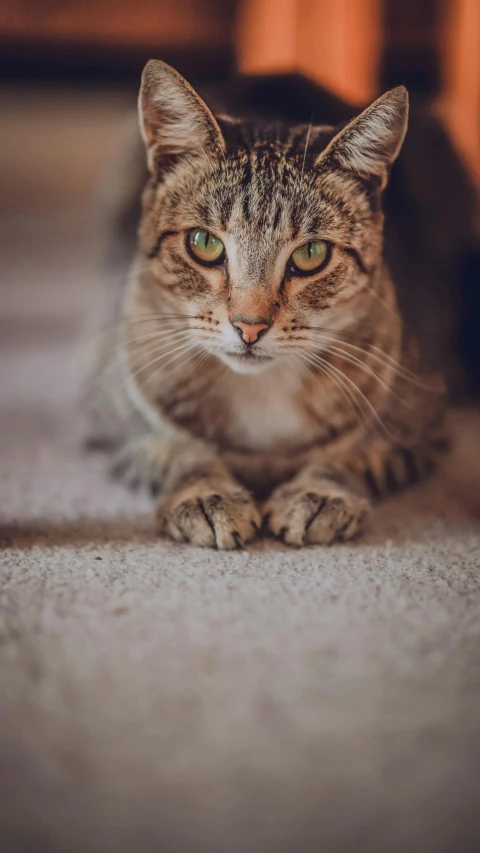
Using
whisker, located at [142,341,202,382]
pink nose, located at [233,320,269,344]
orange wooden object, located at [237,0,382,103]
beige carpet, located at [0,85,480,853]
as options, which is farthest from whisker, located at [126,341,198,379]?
orange wooden object, located at [237,0,382,103]

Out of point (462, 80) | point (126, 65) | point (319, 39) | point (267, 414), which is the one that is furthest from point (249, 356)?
point (126, 65)

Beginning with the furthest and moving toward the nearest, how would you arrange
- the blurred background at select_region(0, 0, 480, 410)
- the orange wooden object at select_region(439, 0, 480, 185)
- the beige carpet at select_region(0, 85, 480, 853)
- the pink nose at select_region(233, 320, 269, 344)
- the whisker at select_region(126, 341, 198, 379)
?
1. the blurred background at select_region(0, 0, 480, 410)
2. the orange wooden object at select_region(439, 0, 480, 185)
3. the whisker at select_region(126, 341, 198, 379)
4. the pink nose at select_region(233, 320, 269, 344)
5. the beige carpet at select_region(0, 85, 480, 853)

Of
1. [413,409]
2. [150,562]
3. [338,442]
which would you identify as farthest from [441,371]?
[150,562]

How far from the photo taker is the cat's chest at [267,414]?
1.07 m

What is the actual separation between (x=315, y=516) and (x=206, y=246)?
15.7 inches

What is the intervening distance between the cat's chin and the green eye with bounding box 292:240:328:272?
0.45 feet

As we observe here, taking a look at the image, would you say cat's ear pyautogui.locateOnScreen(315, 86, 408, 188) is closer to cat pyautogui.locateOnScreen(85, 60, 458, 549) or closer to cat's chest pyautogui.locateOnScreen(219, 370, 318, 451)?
cat pyautogui.locateOnScreen(85, 60, 458, 549)

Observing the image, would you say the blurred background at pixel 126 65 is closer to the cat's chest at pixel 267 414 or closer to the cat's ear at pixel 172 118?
the cat's ear at pixel 172 118

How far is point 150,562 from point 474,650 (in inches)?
14.9

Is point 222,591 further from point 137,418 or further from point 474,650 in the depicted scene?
point 137,418

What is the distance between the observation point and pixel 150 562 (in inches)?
33.4

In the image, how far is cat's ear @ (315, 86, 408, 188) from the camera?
933 millimetres

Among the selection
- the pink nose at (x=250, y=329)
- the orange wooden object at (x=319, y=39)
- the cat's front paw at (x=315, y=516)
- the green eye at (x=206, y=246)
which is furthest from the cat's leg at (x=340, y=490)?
the orange wooden object at (x=319, y=39)

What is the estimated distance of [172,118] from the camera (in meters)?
0.99
